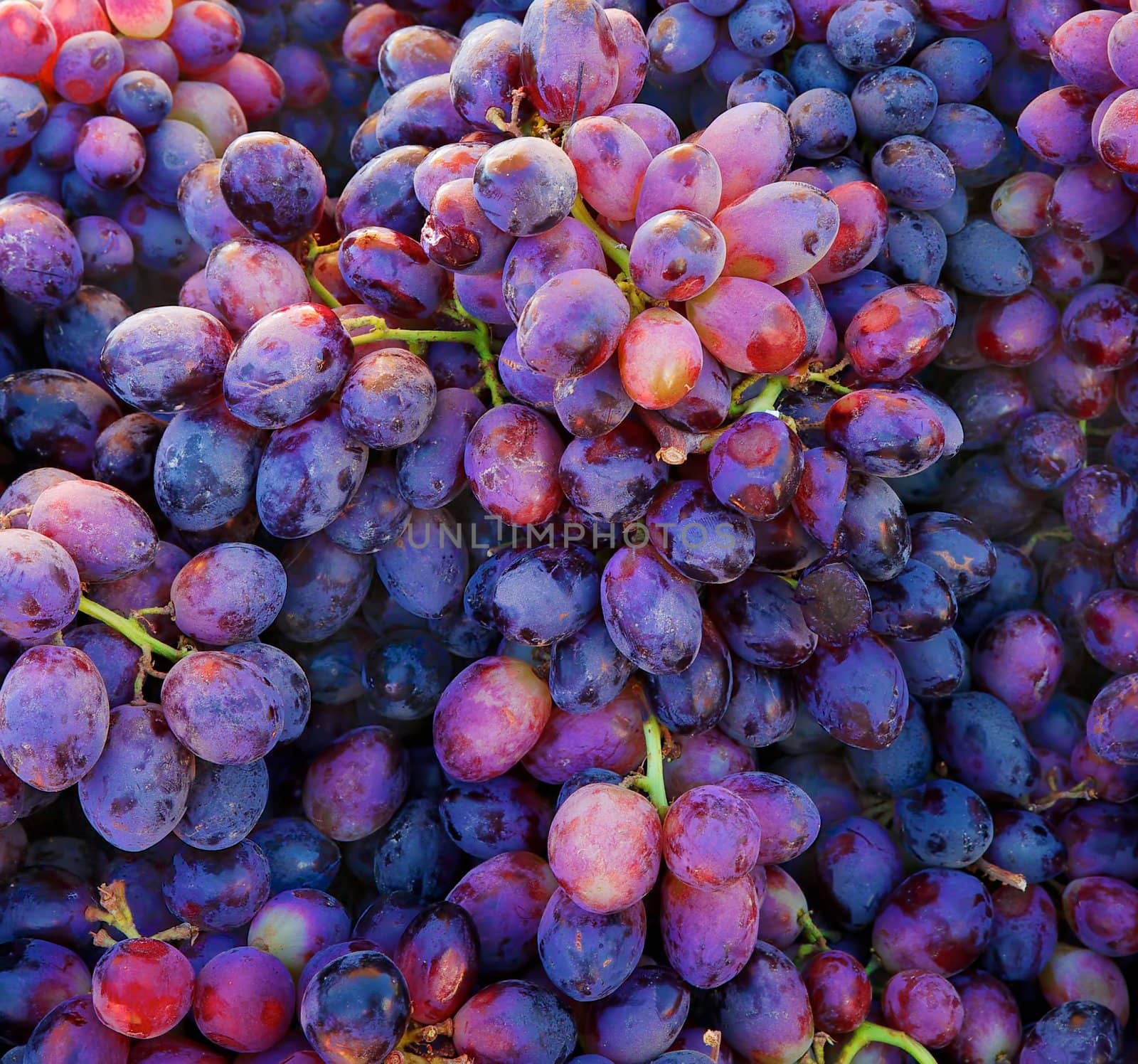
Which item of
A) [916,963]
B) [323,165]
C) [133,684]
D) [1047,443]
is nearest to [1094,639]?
[1047,443]

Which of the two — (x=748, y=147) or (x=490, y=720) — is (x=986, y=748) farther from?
(x=748, y=147)

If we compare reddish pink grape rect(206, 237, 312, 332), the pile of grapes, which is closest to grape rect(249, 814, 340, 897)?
the pile of grapes

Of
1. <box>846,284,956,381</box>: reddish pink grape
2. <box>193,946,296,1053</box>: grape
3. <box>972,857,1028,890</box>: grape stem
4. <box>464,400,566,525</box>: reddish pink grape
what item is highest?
<box>846,284,956,381</box>: reddish pink grape

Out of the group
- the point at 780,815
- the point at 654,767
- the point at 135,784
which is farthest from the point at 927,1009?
the point at 135,784

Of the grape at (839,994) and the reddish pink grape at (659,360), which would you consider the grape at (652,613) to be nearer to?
the reddish pink grape at (659,360)

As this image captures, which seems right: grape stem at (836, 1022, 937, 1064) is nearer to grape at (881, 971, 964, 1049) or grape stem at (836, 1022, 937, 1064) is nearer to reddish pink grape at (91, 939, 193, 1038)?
grape at (881, 971, 964, 1049)
